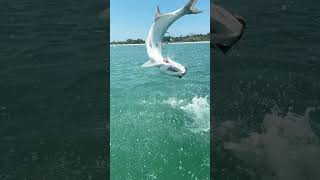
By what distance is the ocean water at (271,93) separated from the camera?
782 centimetres

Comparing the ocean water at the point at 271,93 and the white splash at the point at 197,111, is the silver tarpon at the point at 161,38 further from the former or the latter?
the white splash at the point at 197,111

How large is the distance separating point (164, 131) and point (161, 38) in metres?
6.44

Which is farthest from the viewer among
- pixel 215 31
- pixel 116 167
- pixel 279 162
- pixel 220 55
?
pixel 116 167

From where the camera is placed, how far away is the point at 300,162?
7.84 m

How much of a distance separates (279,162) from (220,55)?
2.36 m

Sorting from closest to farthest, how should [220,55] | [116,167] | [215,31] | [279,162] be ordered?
[215,31] < [279,162] < [220,55] < [116,167]

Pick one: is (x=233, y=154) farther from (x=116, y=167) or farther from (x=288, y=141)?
(x=116, y=167)

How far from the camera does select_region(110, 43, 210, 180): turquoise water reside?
9.98 meters
